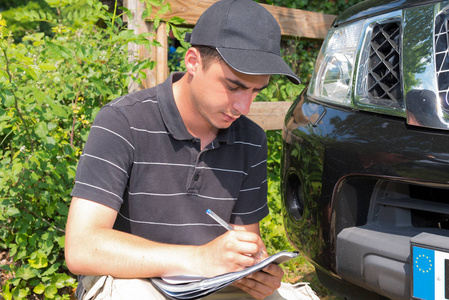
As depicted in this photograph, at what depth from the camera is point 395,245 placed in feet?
6.26

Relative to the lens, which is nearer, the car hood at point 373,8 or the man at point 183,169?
the man at point 183,169

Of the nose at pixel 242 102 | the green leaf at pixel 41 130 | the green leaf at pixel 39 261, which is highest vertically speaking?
the nose at pixel 242 102

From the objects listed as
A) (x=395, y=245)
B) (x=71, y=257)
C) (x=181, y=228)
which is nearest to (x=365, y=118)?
(x=395, y=245)

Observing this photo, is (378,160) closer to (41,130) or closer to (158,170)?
(158,170)

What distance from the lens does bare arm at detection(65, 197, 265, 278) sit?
5.47 ft

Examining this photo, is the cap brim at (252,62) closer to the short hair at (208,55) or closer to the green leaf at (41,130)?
the short hair at (208,55)

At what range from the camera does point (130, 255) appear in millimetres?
1697

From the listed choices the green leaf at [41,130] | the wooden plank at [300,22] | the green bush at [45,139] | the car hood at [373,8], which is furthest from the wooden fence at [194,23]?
the car hood at [373,8]

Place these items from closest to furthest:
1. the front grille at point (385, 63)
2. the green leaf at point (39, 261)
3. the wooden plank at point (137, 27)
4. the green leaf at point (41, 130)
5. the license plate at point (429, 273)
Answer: the license plate at point (429, 273) < the front grille at point (385, 63) < the green leaf at point (41, 130) < the green leaf at point (39, 261) < the wooden plank at point (137, 27)

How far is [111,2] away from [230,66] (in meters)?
3.40

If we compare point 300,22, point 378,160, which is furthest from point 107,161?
point 300,22

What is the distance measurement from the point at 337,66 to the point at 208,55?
2.54 feet

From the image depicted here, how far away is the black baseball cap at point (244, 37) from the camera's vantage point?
5.92 feet

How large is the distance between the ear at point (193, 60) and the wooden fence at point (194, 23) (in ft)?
3.33
